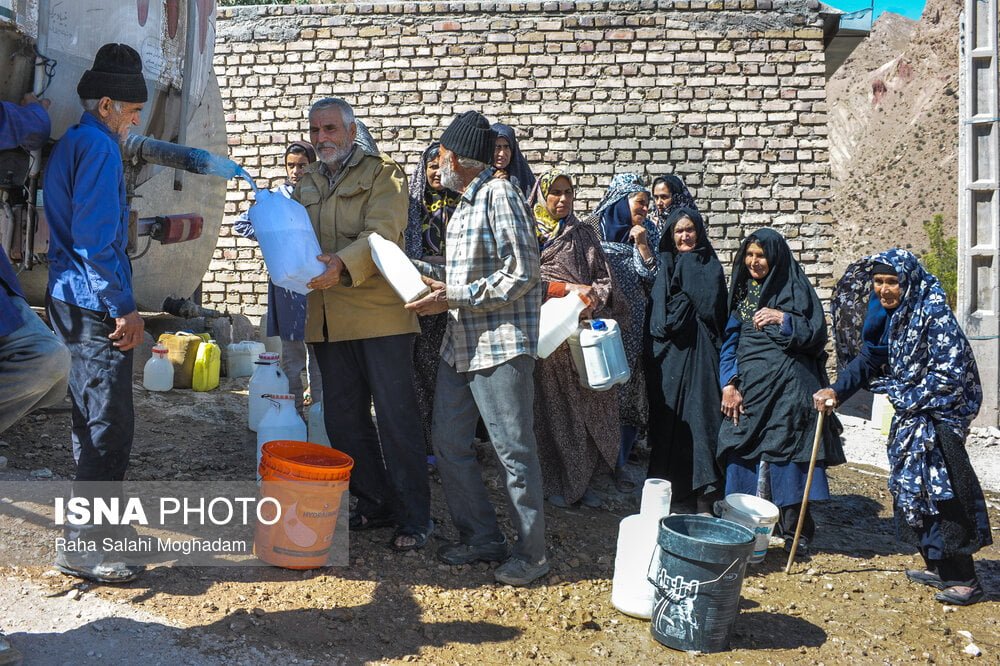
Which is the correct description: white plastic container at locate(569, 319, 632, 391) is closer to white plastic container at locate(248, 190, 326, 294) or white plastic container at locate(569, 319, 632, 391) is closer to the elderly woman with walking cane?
the elderly woman with walking cane

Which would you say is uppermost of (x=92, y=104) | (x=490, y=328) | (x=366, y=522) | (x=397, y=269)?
(x=92, y=104)

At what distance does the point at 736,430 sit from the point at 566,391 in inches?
33.3

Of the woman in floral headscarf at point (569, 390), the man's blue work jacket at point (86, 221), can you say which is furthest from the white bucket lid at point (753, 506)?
the man's blue work jacket at point (86, 221)

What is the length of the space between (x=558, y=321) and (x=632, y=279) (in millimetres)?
1179

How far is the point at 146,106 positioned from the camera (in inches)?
186

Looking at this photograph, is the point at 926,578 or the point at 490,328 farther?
the point at 926,578

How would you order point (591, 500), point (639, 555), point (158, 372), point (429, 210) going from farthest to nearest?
1. point (158, 372)
2. point (591, 500)
3. point (429, 210)
4. point (639, 555)

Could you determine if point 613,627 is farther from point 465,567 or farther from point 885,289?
point 885,289

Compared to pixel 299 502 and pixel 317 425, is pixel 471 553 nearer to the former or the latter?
pixel 299 502

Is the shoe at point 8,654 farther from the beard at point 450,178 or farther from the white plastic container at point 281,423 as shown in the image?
the beard at point 450,178

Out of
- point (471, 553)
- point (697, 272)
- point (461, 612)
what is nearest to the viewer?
Result: point (461, 612)

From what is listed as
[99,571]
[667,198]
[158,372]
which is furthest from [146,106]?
[667,198]

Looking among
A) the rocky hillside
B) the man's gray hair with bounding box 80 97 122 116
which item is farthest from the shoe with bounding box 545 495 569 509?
the rocky hillside

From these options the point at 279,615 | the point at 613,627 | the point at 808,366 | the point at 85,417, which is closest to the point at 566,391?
the point at 808,366
